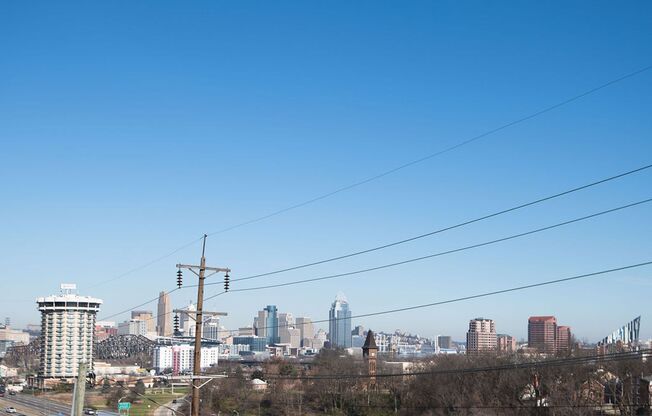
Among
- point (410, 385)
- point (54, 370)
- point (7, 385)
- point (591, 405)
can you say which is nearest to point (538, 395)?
point (591, 405)

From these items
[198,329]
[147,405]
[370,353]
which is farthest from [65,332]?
[198,329]

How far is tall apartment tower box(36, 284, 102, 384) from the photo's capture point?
565 feet

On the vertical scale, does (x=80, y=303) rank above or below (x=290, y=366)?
above

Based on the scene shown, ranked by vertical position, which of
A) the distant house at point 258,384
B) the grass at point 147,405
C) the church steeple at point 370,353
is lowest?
the grass at point 147,405

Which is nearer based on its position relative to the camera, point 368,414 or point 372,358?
point 368,414

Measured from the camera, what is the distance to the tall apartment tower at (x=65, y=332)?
6781 inches

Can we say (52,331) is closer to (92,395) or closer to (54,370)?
(54,370)

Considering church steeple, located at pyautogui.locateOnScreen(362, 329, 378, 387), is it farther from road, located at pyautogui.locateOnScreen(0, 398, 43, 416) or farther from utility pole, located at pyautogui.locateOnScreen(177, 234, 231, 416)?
utility pole, located at pyautogui.locateOnScreen(177, 234, 231, 416)

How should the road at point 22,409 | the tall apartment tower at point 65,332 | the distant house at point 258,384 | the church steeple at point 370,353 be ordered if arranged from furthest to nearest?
the tall apartment tower at point 65,332 < the church steeple at point 370,353 < the distant house at point 258,384 < the road at point 22,409

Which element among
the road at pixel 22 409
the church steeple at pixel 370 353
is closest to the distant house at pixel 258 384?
the church steeple at pixel 370 353

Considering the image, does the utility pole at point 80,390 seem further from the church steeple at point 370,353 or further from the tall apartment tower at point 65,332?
the tall apartment tower at point 65,332

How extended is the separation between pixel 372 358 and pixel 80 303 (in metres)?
91.4

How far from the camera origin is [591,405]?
217 feet

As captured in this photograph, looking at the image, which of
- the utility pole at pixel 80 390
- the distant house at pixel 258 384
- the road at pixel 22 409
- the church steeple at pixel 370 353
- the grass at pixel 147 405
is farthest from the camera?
the church steeple at pixel 370 353
